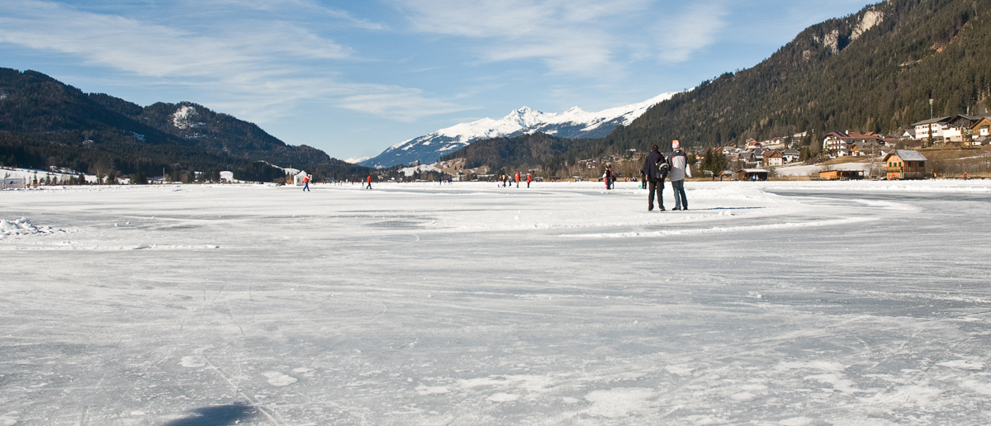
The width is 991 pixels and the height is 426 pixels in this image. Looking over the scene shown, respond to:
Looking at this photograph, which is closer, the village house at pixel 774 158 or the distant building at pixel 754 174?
the distant building at pixel 754 174

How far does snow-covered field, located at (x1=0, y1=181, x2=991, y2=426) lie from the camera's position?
2572 mm

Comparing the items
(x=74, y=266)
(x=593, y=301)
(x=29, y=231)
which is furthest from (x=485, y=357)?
(x=29, y=231)

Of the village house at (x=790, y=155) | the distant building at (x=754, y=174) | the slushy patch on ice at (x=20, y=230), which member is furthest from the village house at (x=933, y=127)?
the slushy patch on ice at (x=20, y=230)

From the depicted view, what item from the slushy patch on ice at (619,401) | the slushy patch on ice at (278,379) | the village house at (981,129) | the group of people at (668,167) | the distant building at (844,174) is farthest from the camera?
the village house at (981,129)

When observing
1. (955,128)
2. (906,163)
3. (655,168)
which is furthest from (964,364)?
(955,128)

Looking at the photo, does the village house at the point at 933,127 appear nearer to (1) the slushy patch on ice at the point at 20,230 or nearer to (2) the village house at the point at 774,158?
(2) the village house at the point at 774,158

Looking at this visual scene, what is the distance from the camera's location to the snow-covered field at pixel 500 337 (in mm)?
2572

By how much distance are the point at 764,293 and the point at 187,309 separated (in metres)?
4.42

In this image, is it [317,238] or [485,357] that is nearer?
[485,357]

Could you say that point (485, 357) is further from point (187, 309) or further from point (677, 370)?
point (187, 309)

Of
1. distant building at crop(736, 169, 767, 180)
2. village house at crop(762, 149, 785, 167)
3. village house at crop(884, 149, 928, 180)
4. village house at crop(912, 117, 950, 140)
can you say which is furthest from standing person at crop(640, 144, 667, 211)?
village house at crop(762, 149, 785, 167)

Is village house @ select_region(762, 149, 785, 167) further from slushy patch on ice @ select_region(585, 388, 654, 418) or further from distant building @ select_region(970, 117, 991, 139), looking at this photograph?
slushy patch on ice @ select_region(585, 388, 654, 418)

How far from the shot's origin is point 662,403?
261 cm

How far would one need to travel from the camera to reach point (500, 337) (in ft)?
12.1
